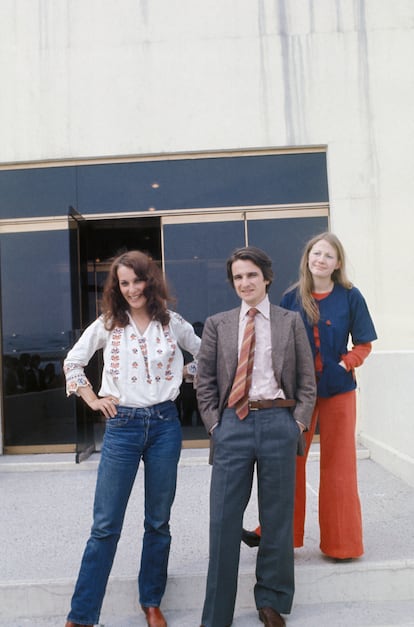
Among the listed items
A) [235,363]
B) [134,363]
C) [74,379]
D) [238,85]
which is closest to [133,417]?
[134,363]

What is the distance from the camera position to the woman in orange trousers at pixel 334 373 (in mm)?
3402

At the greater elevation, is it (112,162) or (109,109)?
(109,109)

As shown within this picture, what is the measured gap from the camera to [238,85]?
686 cm

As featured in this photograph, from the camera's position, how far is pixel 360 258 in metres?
6.80

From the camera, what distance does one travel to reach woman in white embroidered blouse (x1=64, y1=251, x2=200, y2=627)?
2855 mm

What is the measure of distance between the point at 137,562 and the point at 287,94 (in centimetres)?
547

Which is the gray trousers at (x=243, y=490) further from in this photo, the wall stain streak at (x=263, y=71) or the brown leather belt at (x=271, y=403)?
the wall stain streak at (x=263, y=71)

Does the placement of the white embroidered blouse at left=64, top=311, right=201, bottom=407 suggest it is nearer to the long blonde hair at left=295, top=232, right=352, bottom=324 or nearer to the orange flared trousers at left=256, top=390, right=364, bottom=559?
the long blonde hair at left=295, top=232, right=352, bottom=324

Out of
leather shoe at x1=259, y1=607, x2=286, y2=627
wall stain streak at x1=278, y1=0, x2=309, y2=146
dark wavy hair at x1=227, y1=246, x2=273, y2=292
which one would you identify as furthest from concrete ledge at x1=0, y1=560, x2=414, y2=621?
wall stain streak at x1=278, y1=0, x2=309, y2=146

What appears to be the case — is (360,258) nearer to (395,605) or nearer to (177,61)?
(177,61)

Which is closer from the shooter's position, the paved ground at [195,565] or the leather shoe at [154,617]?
the leather shoe at [154,617]

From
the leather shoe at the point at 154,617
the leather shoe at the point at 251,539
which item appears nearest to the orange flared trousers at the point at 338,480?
the leather shoe at the point at 251,539

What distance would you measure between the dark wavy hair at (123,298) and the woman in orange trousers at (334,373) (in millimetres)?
884

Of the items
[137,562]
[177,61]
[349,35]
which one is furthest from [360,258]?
[137,562]
